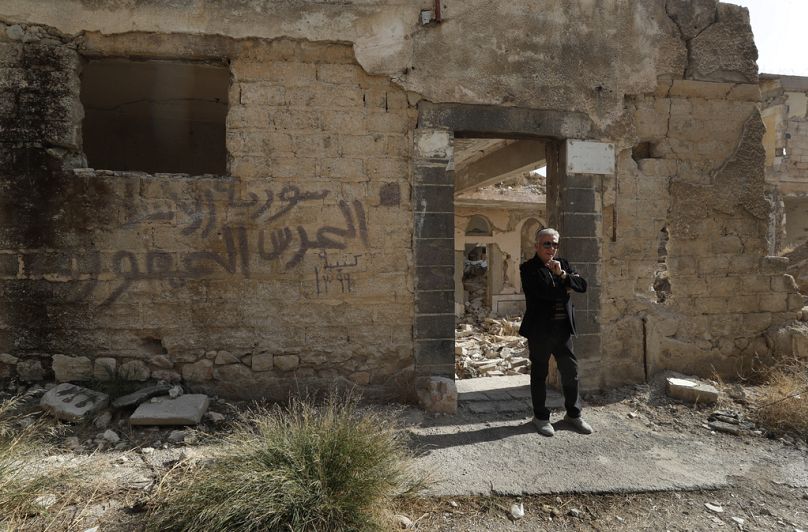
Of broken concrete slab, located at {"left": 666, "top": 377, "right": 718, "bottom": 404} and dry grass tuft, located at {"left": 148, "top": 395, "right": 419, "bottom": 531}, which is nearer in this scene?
dry grass tuft, located at {"left": 148, "top": 395, "right": 419, "bottom": 531}

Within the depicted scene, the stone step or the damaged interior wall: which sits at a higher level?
the damaged interior wall

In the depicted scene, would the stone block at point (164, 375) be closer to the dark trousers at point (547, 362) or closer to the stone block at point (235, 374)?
the stone block at point (235, 374)

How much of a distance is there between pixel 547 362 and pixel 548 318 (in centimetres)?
37

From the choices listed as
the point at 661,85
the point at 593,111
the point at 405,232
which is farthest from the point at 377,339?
the point at 661,85

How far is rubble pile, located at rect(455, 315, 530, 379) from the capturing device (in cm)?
641

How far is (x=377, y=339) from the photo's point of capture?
437 centimetres

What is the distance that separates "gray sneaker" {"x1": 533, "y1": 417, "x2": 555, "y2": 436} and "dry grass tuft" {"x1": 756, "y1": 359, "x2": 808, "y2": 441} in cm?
190

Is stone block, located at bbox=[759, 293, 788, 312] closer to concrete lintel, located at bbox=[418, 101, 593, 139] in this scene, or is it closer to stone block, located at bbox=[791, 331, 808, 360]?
stone block, located at bbox=[791, 331, 808, 360]

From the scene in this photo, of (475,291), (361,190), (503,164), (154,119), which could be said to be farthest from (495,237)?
(361,190)

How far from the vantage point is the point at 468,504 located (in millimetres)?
2869

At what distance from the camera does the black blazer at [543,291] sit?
3686mm

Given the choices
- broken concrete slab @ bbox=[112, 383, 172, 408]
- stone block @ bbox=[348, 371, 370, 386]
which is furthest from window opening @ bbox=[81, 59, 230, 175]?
stone block @ bbox=[348, 371, 370, 386]

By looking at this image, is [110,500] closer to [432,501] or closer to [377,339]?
[432,501]

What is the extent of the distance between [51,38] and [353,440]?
413 cm
